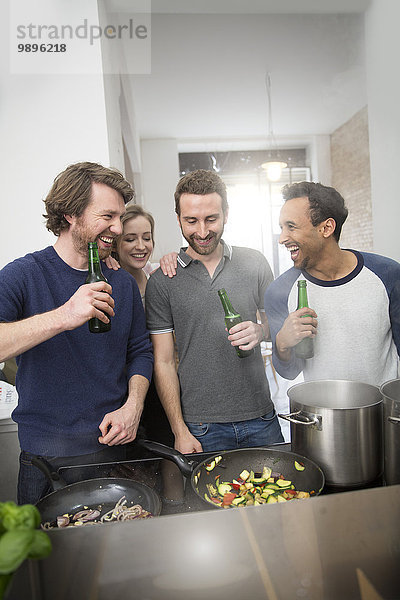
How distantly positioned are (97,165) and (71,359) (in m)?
0.58

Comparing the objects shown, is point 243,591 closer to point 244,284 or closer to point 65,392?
point 65,392

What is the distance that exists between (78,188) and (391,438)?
1.05m

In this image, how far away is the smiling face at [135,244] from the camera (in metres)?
1.47

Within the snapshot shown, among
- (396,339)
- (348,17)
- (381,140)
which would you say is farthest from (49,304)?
(348,17)

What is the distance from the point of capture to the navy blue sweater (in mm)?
1288

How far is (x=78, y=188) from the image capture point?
1347mm

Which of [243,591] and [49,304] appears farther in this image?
[49,304]

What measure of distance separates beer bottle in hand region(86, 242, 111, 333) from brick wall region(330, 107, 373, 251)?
2.54ft

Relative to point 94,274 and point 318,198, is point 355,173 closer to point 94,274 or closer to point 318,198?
point 318,198

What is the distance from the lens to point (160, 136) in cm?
150

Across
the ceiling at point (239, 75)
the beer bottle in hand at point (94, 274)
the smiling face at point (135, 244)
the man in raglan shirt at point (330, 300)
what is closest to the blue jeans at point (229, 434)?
the man in raglan shirt at point (330, 300)

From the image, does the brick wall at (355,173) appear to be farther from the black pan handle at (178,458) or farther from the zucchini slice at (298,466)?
the black pan handle at (178,458)

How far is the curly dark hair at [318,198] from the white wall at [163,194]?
1.18 ft

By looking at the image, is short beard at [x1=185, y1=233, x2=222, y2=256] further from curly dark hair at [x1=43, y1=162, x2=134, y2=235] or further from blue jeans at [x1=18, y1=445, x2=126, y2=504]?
blue jeans at [x1=18, y1=445, x2=126, y2=504]
